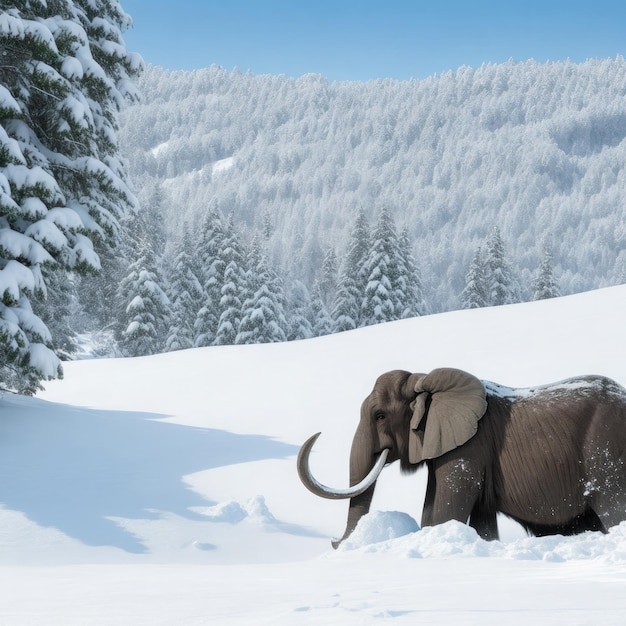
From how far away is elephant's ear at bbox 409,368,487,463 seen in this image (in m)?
5.40

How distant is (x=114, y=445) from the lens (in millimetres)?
10227

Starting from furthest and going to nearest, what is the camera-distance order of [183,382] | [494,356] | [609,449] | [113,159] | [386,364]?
[183,382]
[386,364]
[494,356]
[113,159]
[609,449]

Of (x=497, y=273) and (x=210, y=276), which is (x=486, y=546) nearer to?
(x=210, y=276)

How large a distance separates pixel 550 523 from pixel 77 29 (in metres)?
9.50

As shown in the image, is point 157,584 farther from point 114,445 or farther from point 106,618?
point 114,445

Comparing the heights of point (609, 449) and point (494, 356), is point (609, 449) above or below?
below

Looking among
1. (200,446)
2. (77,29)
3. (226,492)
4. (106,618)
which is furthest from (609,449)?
(77,29)

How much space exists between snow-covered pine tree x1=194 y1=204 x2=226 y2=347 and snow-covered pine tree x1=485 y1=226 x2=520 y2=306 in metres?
18.2

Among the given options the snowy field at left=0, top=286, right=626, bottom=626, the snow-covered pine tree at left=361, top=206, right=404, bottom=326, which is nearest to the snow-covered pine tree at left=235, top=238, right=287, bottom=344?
the snow-covered pine tree at left=361, top=206, right=404, bottom=326

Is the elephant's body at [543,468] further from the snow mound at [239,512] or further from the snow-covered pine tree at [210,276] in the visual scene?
the snow-covered pine tree at [210,276]

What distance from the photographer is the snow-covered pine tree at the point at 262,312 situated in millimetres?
40719

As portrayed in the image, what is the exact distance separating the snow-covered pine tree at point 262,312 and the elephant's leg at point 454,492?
34.9 meters

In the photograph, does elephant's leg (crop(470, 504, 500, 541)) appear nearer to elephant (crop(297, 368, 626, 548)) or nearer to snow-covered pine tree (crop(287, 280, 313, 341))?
elephant (crop(297, 368, 626, 548))

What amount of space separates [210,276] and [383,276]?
1129 cm
